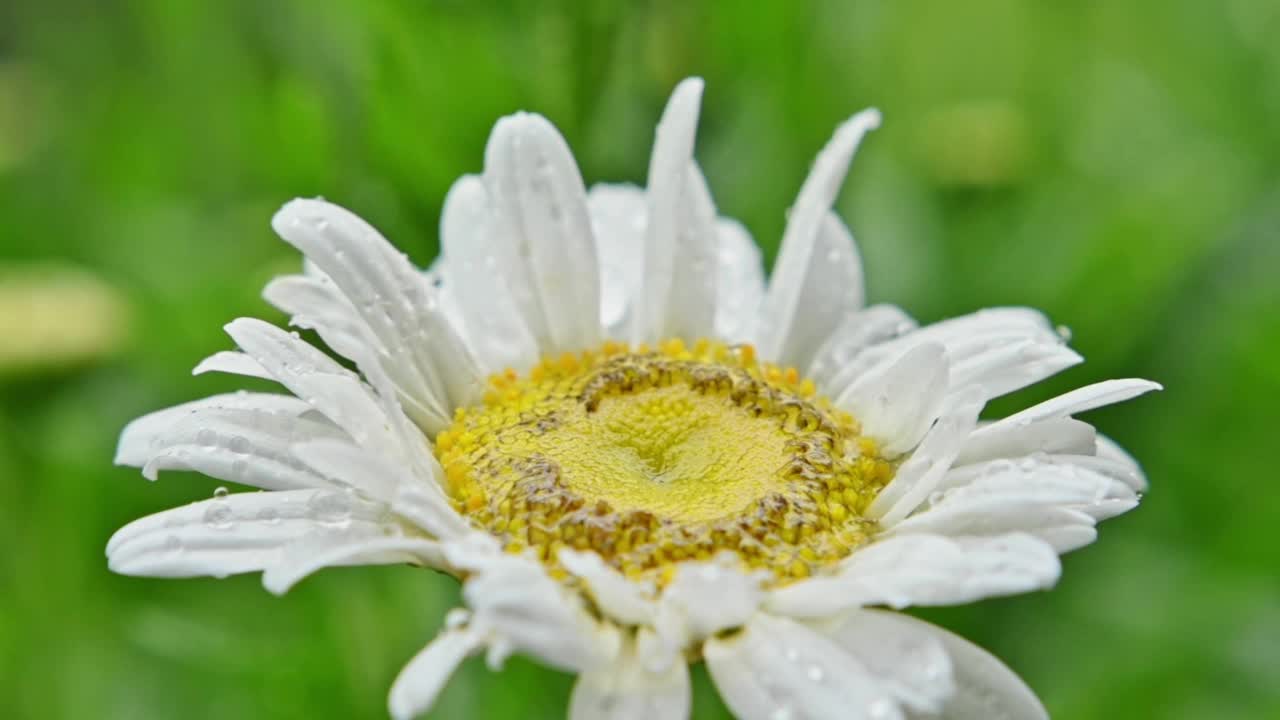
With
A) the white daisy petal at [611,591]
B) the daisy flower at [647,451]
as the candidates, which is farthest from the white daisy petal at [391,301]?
the white daisy petal at [611,591]

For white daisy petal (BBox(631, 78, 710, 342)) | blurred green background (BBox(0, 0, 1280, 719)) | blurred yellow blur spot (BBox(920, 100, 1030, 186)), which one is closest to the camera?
white daisy petal (BBox(631, 78, 710, 342))

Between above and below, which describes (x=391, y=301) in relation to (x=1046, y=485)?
above

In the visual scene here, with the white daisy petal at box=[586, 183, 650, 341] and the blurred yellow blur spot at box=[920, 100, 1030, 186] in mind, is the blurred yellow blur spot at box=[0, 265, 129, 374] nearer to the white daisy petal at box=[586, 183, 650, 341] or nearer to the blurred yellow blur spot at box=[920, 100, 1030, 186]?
the white daisy petal at box=[586, 183, 650, 341]

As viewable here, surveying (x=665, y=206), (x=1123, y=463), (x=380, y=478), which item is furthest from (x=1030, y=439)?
(x=380, y=478)

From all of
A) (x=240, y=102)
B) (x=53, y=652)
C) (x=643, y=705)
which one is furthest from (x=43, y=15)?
(x=643, y=705)

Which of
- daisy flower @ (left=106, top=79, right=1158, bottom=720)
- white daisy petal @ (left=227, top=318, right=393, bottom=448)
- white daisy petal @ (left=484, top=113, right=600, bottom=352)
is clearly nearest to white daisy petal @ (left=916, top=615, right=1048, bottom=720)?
daisy flower @ (left=106, top=79, right=1158, bottom=720)

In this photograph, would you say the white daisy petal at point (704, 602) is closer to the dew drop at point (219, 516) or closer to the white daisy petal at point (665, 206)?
the dew drop at point (219, 516)

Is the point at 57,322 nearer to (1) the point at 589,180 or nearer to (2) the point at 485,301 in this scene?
(1) the point at 589,180
